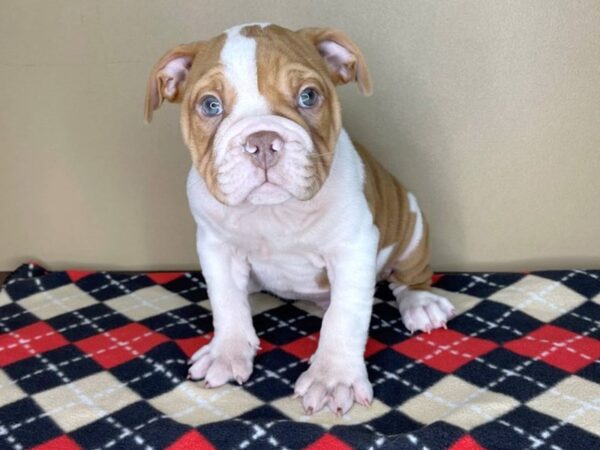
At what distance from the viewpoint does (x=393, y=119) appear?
9.49 feet

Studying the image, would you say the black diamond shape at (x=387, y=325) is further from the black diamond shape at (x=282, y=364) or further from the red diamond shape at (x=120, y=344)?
the red diamond shape at (x=120, y=344)

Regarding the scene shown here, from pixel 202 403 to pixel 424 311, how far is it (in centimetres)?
85

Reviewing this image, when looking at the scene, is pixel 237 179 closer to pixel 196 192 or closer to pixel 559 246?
pixel 196 192

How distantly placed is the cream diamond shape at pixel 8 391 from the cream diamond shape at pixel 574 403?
4.80 feet

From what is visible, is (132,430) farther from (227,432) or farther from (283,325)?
(283,325)

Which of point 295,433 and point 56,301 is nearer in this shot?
point 295,433

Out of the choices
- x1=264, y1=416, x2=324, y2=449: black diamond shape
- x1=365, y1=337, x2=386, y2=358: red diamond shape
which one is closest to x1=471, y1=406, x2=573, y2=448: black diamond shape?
x1=264, y1=416, x2=324, y2=449: black diamond shape

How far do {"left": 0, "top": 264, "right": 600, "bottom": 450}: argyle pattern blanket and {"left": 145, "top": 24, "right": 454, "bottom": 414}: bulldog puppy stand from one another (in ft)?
0.36

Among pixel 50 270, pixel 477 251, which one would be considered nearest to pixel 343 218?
pixel 477 251

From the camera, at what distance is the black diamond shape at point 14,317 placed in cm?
261

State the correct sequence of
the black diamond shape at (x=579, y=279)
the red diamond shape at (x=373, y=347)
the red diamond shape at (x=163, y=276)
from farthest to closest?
the red diamond shape at (x=163, y=276), the black diamond shape at (x=579, y=279), the red diamond shape at (x=373, y=347)

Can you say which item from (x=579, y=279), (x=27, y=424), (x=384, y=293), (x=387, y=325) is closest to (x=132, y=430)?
(x=27, y=424)

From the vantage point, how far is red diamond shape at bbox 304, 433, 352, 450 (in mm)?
1757

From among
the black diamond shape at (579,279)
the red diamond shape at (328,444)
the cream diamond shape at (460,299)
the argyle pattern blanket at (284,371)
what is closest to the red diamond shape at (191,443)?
the argyle pattern blanket at (284,371)
